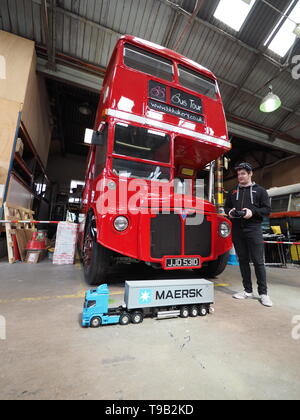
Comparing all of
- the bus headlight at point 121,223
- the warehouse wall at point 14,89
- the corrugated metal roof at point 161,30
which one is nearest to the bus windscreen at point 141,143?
the bus headlight at point 121,223

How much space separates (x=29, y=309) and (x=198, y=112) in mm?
3433

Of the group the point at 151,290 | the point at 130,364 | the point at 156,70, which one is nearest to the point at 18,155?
the point at 156,70

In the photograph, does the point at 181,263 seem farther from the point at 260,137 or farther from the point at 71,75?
the point at 260,137

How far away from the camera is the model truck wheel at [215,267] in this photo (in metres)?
2.79

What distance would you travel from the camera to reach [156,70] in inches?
119

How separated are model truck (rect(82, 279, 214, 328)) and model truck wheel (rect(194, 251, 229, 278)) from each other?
3.97 ft

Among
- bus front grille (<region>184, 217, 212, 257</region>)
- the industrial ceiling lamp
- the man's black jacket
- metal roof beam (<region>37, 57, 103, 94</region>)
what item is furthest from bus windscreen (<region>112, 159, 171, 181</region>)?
the industrial ceiling lamp

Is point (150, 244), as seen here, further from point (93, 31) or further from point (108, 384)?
point (93, 31)

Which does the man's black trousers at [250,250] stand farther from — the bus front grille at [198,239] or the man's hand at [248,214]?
the bus front grille at [198,239]

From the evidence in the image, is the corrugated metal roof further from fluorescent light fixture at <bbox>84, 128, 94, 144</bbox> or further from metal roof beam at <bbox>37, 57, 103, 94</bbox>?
fluorescent light fixture at <bbox>84, 128, 94, 144</bbox>

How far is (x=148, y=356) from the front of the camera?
1050mm

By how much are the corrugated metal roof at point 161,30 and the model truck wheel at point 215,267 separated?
676 cm

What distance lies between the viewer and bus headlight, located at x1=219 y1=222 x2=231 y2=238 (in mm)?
2565

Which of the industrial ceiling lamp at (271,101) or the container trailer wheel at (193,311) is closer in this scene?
the container trailer wheel at (193,311)
